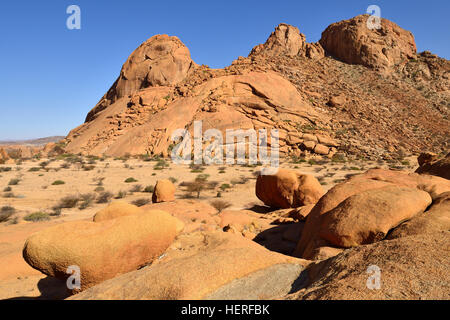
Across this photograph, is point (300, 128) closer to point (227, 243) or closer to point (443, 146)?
point (443, 146)

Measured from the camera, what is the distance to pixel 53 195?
11.4m

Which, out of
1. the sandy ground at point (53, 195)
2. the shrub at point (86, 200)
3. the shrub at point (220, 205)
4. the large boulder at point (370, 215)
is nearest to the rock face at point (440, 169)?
the large boulder at point (370, 215)

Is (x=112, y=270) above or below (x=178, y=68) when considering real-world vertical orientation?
below

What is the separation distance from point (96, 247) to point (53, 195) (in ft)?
32.7

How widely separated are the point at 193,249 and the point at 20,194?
36.6 feet

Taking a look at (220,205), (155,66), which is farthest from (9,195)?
(155,66)

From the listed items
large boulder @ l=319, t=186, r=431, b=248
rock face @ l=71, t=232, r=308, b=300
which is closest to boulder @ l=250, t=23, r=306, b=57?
large boulder @ l=319, t=186, r=431, b=248

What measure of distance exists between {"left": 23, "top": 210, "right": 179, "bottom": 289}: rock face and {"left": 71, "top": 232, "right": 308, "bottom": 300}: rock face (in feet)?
2.63

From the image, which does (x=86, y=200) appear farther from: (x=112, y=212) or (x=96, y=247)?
(x=96, y=247)

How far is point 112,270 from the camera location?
11.9ft

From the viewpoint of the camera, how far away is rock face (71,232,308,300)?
2.34 meters

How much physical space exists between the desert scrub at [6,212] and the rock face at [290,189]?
864 centimetres

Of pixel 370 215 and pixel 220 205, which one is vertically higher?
pixel 370 215
